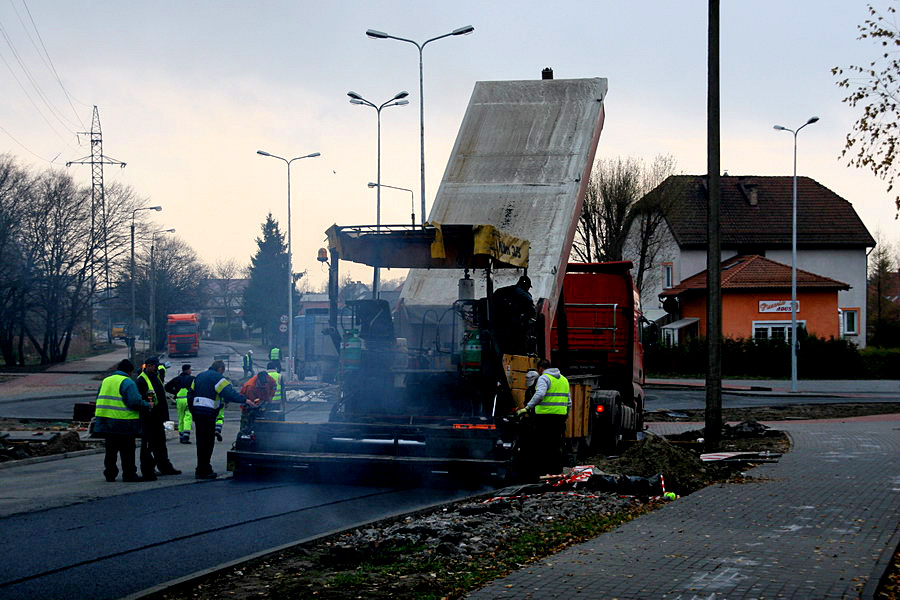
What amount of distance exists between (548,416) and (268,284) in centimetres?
7910

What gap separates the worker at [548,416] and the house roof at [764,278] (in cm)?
4024

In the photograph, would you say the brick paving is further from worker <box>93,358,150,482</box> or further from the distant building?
the distant building

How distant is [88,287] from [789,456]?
5123cm

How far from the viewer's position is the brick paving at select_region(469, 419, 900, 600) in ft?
20.7

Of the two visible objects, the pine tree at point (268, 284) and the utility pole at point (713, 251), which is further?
the pine tree at point (268, 284)

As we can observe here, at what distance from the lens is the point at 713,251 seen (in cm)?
1598

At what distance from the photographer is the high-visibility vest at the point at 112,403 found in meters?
13.0

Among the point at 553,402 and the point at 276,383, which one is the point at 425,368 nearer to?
the point at 553,402

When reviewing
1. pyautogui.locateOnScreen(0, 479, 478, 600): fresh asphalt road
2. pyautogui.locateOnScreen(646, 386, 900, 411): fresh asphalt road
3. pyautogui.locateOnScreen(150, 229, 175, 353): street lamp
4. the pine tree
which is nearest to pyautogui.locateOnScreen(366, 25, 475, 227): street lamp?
pyautogui.locateOnScreen(646, 386, 900, 411): fresh asphalt road

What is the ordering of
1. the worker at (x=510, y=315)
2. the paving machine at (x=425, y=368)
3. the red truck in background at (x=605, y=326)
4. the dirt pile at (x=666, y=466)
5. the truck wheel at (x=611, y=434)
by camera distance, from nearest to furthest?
the paving machine at (x=425, y=368) < the dirt pile at (x=666, y=466) < the worker at (x=510, y=315) < the truck wheel at (x=611, y=434) < the red truck in background at (x=605, y=326)

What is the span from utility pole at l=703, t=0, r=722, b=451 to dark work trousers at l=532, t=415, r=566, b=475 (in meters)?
4.14

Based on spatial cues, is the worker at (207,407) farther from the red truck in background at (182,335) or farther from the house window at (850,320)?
the red truck in background at (182,335)

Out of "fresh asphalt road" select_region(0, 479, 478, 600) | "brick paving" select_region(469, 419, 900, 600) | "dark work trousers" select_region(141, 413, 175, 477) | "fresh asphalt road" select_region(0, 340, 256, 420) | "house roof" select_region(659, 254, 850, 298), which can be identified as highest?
"house roof" select_region(659, 254, 850, 298)

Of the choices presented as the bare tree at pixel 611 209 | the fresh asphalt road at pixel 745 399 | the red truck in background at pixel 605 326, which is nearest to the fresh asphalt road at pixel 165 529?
the red truck in background at pixel 605 326
